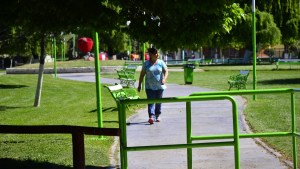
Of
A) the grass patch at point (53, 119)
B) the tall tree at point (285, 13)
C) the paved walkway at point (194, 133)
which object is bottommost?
the grass patch at point (53, 119)

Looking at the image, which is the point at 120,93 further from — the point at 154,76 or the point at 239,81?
the point at 239,81

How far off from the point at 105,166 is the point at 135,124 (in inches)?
195

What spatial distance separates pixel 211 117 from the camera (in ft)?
47.1

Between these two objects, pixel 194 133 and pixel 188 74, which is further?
pixel 188 74

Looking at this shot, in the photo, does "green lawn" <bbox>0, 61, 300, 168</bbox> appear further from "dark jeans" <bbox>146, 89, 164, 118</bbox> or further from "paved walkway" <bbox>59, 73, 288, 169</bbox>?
"dark jeans" <bbox>146, 89, 164, 118</bbox>

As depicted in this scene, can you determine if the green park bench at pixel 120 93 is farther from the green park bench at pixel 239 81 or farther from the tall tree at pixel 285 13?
the tall tree at pixel 285 13

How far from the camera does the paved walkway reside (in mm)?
8477

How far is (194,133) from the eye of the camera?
1167 centimetres

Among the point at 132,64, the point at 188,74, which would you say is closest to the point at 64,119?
the point at 188,74

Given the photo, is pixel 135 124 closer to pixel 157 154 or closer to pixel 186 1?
pixel 157 154

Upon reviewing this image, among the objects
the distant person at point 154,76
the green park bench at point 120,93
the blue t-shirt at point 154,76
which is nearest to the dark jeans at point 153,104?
the distant person at point 154,76

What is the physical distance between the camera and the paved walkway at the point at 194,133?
8.48 meters

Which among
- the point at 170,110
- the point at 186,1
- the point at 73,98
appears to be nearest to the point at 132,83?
the point at 73,98

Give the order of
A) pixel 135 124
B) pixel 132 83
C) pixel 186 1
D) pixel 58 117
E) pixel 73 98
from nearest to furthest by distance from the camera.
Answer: pixel 186 1 < pixel 135 124 < pixel 58 117 < pixel 73 98 < pixel 132 83
